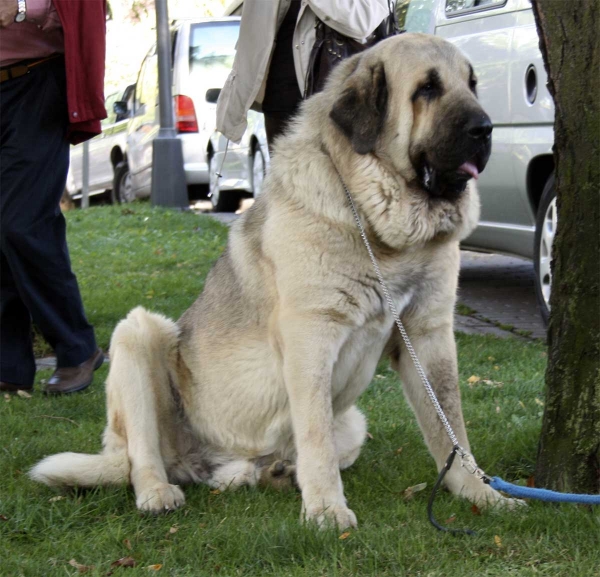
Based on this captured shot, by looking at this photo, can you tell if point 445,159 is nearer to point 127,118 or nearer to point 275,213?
point 275,213

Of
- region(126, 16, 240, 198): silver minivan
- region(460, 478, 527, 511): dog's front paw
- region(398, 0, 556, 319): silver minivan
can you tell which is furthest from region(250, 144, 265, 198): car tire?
region(460, 478, 527, 511): dog's front paw

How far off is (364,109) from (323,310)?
69 cm

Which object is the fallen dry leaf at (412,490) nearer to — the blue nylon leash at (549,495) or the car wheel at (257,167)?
the blue nylon leash at (549,495)

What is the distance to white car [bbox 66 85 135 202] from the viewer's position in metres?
15.7

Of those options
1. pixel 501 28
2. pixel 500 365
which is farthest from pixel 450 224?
pixel 501 28

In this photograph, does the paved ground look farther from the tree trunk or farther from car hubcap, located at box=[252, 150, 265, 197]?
the tree trunk

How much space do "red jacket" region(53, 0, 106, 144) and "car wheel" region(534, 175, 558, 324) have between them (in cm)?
265

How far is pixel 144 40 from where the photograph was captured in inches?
1062

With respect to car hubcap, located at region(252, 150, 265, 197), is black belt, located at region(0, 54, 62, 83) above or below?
above

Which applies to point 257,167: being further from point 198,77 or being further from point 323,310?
point 323,310

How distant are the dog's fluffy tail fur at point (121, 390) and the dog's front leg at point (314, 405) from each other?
2.28 ft

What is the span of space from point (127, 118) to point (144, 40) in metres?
12.2

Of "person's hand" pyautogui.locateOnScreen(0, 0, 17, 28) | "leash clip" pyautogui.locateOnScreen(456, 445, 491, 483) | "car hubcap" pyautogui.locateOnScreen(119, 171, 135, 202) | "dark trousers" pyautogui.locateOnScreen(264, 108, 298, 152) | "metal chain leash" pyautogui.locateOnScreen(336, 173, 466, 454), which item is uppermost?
"person's hand" pyautogui.locateOnScreen(0, 0, 17, 28)

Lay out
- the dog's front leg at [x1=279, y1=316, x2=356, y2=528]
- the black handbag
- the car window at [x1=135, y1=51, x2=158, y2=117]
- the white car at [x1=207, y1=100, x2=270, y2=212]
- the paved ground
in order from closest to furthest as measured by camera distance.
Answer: the dog's front leg at [x1=279, y1=316, x2=356, y2=528], the black handbag, the paved ground, the white car at [x1=207, y1=100, x2=270, y2=212], the car window at [x1=135, y1=51, x2=158, y2=117]
